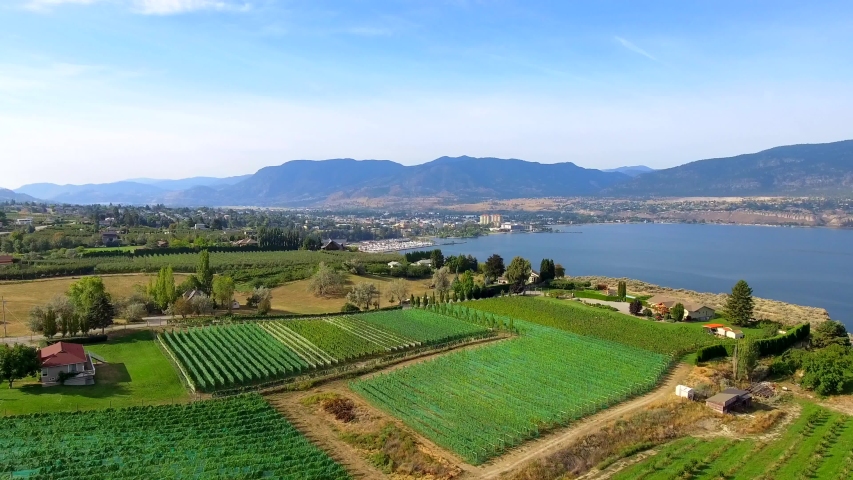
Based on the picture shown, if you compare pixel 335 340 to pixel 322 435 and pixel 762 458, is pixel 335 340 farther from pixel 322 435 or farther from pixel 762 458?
pixel 762 458

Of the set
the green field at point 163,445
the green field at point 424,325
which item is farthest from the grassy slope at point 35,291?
the green field at point 424,325

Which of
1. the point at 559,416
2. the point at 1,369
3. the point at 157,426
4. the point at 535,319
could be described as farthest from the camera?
the point at 535,319

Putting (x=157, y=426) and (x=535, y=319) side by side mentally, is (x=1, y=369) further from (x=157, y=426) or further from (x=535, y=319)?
(x=535, y=319)

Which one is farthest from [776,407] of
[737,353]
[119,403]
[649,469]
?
[119,403]

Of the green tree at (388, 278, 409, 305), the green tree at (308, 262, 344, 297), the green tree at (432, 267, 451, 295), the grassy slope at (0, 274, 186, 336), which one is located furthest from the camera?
the green tree at (432, 267, 451, 295)

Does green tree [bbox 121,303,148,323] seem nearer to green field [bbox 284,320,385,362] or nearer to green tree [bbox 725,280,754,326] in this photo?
green field [bbox 284,320,385,362]

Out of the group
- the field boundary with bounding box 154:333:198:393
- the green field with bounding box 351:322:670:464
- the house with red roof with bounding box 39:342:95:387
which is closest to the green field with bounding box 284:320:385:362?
the green field with bounding box 351:322:670:464

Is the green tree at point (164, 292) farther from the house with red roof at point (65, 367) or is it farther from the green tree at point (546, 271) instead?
the green tree at point (546, 271)

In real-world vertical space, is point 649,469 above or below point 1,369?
below
